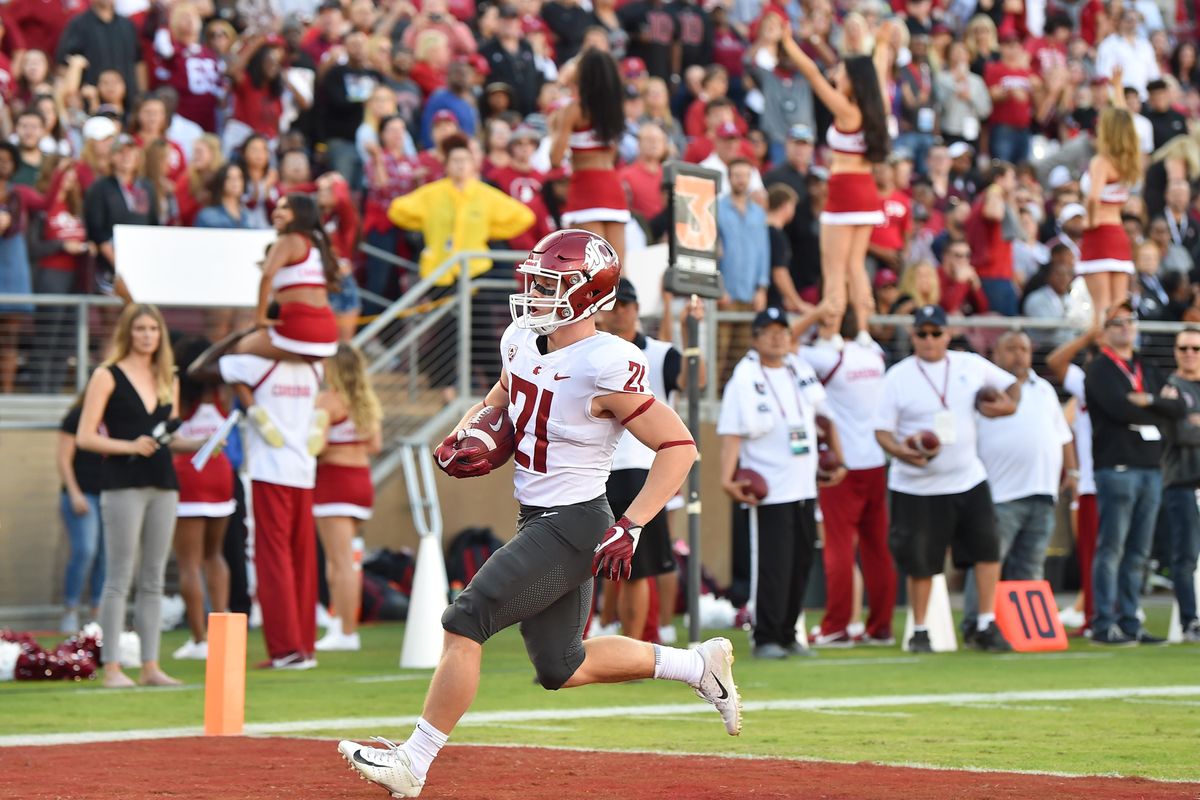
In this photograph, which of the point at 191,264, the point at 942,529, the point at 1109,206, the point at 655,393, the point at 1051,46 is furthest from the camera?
the point at 1051,46

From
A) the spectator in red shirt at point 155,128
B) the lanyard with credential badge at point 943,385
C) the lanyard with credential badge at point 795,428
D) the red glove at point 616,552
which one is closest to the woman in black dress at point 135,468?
the lanyard with credential badge at point 795,428

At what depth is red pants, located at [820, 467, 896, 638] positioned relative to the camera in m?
13.8

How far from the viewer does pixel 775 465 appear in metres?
12.7

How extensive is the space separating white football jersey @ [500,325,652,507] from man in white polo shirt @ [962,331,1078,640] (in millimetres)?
7550

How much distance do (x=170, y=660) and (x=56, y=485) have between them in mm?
3559

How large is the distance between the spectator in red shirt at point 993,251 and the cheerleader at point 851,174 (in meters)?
5.78

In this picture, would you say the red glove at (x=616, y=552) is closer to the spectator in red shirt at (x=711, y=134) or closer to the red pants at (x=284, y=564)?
the red pants at (x=284, y=564)

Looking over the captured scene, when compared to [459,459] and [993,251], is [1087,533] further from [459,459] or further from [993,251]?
[459,459]

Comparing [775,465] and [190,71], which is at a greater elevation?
[190,71]

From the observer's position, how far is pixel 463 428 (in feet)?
22.9

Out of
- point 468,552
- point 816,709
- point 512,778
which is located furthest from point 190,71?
point 512,778

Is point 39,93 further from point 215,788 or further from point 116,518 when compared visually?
point 215,788

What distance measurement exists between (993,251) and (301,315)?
977cm

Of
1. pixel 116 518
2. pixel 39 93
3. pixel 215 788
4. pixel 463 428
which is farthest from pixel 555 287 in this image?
pixel 39 93
